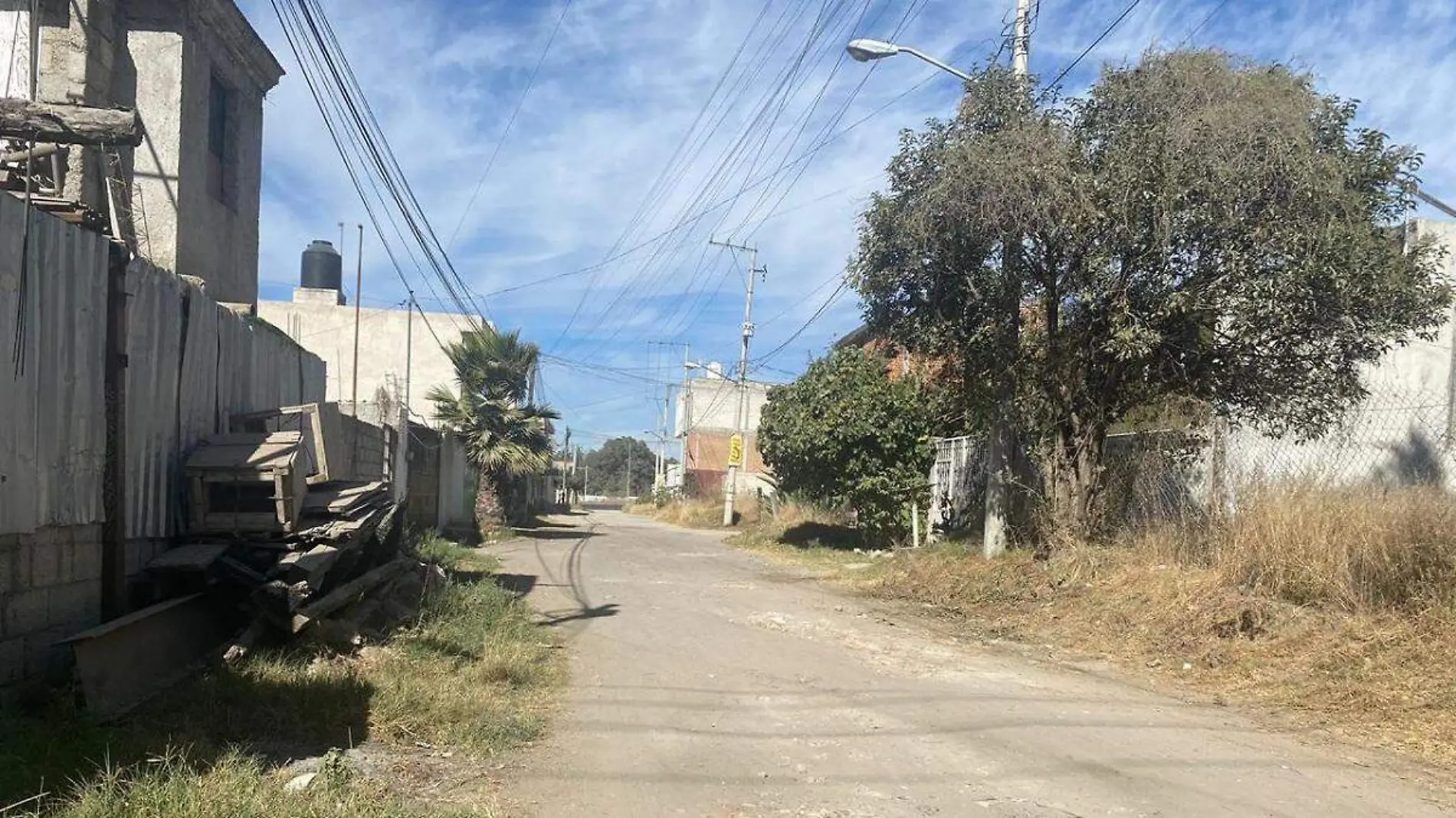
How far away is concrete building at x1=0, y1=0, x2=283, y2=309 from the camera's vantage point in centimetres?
1102

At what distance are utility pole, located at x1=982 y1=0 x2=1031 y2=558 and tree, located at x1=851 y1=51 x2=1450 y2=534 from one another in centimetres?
12

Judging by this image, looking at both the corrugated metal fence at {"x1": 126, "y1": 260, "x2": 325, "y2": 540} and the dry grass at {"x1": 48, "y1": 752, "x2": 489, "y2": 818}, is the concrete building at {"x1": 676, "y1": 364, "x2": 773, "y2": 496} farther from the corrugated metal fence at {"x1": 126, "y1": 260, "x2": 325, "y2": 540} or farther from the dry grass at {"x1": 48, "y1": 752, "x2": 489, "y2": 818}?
the dry grass at {"x1": 48, "y1": 752, "x2": 489, "y2": 818}

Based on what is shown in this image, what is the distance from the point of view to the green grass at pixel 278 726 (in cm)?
421

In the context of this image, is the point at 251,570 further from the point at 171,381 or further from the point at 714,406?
the point at 714,406

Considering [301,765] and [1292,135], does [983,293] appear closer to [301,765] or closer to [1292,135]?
[1292,135]

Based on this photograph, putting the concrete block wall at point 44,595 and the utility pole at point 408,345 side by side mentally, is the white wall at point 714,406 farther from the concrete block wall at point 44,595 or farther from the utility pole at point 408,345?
the concrete block wall at point 44,595

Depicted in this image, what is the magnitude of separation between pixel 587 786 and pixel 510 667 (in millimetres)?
2688

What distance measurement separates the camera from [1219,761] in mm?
5738

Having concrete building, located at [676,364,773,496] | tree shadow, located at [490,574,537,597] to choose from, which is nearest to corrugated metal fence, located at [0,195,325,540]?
tree shadow, located at [490,574,537,597]

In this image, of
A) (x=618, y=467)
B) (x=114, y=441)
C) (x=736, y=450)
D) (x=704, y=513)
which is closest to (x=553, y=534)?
(x=736, y=450)

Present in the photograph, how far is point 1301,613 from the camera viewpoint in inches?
325

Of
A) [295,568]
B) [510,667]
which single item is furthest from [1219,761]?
[295,568]

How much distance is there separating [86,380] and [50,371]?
416 mm

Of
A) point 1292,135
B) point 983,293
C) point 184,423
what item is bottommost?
point 184,423
